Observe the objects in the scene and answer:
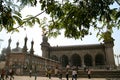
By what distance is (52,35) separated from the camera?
5605mm

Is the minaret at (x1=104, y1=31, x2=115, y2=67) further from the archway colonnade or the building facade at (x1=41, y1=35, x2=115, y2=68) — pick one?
the archway colonnade

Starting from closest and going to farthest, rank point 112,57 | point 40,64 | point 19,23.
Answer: point 19,23
point 40,64
point 112,57

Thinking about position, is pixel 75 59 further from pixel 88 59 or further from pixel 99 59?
pixel 99 59

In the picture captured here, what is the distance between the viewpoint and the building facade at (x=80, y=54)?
54.4 m

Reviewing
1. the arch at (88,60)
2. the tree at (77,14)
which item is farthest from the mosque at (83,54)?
the tree at (77,14)

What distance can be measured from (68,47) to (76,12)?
53.4 metres

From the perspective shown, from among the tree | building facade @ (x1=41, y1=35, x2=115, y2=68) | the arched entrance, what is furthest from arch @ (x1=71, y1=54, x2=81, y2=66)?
the tree

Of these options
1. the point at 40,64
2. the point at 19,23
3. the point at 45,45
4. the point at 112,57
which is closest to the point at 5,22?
the point at 19,23

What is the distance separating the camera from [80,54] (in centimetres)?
5619

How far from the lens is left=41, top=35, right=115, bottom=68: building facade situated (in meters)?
54.4

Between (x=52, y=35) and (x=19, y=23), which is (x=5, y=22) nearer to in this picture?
(x=19, y=23)

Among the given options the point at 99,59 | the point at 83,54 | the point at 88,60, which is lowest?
the point at 88,60

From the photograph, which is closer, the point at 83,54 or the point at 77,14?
the point at 77,14

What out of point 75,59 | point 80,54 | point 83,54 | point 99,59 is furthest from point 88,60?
point 75,59
